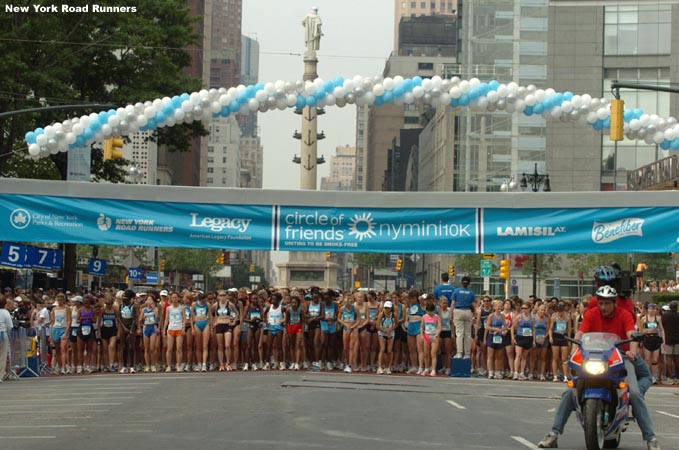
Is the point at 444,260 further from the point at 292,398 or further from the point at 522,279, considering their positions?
the point at 292,398

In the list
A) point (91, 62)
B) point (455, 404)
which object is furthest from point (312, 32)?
point (455, 404)

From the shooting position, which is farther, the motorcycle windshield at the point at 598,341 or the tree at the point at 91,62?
the tree at the point at 91,62

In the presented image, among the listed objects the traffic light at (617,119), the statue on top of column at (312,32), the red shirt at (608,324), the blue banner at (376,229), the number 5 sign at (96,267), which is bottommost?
the red shirt at (608,324)

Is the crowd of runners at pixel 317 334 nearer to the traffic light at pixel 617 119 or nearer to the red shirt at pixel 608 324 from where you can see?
the traffic light at pixel 617 119

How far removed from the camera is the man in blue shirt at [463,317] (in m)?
25.5

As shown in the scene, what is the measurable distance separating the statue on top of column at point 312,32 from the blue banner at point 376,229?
6377cm

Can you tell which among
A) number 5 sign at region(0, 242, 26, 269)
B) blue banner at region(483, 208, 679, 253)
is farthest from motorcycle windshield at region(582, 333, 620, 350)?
number 5 sign at region(0, 242, 26, 269)

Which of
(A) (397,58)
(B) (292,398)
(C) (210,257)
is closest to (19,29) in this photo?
(B) (292,398)

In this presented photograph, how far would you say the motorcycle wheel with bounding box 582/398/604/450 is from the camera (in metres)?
11.0

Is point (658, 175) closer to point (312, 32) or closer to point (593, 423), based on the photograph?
point (312, 32)

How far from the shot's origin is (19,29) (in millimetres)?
39188

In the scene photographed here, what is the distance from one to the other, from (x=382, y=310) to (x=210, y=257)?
93857 mm

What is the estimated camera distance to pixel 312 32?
87500 millimetres

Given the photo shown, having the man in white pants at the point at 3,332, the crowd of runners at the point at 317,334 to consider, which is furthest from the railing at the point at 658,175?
the man in white pants at the point at 3,332
